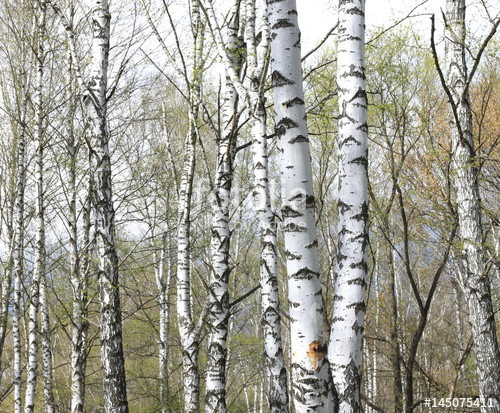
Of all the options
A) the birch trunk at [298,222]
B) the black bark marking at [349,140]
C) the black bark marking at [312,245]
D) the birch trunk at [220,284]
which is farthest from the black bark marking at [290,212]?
the birch trunk at [220,284]

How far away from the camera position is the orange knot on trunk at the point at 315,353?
1917 millimetres

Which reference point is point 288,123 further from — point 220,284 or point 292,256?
point 220,284

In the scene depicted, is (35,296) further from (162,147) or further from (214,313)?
(162,147)

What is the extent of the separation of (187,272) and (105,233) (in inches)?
43.9

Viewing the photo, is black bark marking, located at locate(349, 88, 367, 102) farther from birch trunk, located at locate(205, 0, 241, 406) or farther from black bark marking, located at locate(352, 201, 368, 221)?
birch trunk, located at locate(205, 0, 241, 406)

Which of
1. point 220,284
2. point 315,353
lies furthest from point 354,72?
point 220,284

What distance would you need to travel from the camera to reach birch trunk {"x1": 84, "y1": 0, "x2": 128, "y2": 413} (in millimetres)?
4324

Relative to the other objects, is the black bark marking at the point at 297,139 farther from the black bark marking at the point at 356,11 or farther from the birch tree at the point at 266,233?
the birch tree at the point at 266,233

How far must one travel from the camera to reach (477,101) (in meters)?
12.9

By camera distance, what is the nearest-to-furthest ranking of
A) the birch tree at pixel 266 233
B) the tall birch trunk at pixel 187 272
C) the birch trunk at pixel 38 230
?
the birch tree at pixel 266 233, the tall birch trunk at pixel 187 272, the birch trunk at pixel 38 230

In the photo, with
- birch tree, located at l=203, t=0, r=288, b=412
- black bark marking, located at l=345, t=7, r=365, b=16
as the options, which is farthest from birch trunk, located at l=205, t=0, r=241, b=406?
black bark marking, located at l=345, t=7, r=365, b=16

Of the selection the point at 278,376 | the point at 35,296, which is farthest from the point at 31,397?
the point at 278,376

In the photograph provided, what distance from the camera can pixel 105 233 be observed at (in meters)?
4.46

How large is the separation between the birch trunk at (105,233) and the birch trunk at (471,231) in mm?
3668
